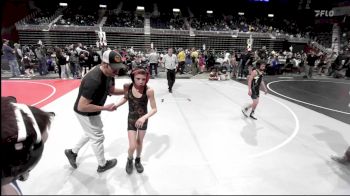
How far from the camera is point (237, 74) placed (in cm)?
1533

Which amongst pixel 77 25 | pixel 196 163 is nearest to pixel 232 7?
pixel 77 25

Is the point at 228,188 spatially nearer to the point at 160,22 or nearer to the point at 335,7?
the point at 160,22

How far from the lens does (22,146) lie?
1150 millimetres

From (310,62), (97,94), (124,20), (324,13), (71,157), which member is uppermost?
(324,13)

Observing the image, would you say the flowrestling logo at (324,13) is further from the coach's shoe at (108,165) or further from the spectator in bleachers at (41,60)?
the coach's shoe at (108,165)

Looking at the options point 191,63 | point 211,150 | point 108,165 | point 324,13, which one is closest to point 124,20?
point 191,63

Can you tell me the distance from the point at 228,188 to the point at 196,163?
0.88 metres

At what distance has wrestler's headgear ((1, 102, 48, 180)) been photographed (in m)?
1.11

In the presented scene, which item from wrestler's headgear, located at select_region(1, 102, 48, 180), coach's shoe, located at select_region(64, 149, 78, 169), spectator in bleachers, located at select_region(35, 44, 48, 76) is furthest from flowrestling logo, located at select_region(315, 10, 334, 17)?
wrestler's headgear, located at select_region(1, 102, 48, 180)

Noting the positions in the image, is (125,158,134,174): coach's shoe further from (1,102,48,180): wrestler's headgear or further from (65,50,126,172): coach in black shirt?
(1,102,48,180): wrestler's headgear

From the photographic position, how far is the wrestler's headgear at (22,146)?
111 centimetres

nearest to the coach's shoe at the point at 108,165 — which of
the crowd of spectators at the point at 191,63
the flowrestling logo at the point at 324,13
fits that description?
the crowd of spectators at the point at 191,63

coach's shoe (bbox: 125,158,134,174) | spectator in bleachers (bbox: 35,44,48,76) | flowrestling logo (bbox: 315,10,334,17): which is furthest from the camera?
flowrestling logo (bbox: 315,10,334,17)

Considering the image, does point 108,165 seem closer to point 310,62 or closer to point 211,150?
point 211,150
